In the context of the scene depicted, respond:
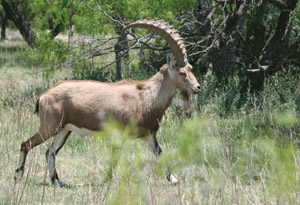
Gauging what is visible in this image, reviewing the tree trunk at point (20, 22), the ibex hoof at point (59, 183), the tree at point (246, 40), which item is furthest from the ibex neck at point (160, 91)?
the tree trunk at point (20, 22)

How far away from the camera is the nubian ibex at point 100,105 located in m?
6.25

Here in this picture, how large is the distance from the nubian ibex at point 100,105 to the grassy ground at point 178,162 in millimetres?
280

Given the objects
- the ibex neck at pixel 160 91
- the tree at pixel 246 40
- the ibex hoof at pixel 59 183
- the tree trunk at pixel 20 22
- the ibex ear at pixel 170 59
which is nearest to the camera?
the ibex hoof at pixel 59 183

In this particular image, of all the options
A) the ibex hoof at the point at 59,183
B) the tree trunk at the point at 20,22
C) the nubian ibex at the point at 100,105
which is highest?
the nubian ibex at the point at 100,105

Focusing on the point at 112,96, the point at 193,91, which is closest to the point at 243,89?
the point at 193,91

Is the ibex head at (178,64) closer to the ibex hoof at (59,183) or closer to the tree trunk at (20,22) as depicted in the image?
the ibex hoof at (59,183)

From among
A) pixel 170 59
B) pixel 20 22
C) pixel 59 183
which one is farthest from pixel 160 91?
pixel 20 22

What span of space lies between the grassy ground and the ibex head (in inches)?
22.3

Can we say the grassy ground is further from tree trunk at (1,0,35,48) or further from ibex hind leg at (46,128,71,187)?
tree trunk at (1,0,35,48)

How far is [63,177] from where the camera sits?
660cm

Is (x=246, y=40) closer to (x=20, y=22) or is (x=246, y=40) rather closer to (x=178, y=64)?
(x=178, y=64)

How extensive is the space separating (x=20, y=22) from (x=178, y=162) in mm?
18996

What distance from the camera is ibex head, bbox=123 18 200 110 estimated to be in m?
6.66

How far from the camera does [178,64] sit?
6.82 meters
